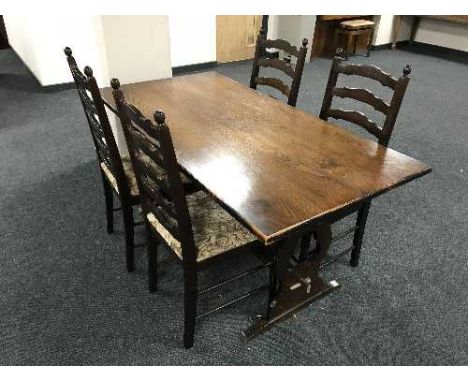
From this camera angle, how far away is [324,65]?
5.30 metres

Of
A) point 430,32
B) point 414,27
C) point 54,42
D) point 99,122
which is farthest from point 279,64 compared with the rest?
point 414,27

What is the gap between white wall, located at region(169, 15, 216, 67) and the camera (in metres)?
4.52

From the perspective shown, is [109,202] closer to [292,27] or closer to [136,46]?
[136,46]

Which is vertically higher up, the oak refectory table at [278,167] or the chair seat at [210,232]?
the oak refectory table at [278,167]

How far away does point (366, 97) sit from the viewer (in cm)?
173

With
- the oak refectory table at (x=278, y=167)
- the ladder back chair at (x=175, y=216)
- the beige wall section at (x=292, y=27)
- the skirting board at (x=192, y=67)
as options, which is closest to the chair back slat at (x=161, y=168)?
the ladder back chair at (x=175, y=216)

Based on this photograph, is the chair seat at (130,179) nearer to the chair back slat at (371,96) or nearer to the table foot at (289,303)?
the table foot at (289,303)

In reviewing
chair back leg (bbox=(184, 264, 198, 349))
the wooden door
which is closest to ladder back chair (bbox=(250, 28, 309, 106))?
chair back leg (bbox=(184, 264, 198, 349))

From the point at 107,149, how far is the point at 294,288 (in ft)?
3.27

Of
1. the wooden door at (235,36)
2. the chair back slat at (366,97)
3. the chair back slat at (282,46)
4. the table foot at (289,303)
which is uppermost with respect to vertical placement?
the chair back slat at (282,46)

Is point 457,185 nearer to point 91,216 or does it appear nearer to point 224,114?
point 224,114

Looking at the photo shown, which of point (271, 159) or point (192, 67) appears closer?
point (271, 159)

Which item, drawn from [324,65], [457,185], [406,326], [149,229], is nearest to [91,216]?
[149,229]

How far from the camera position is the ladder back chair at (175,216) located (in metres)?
1.16
